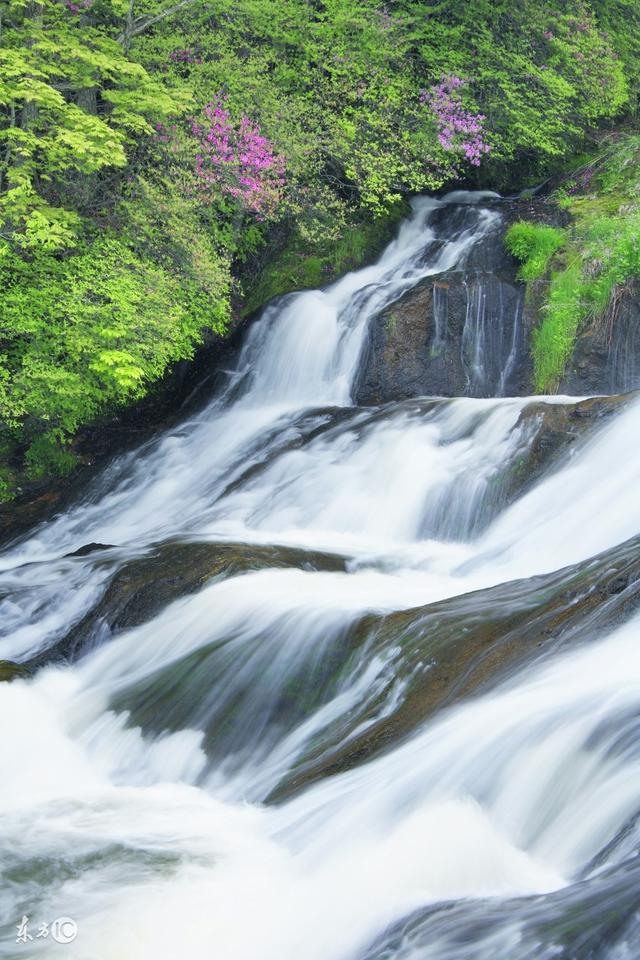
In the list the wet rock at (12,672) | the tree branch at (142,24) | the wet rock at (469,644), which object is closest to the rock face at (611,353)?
the wet rock at (469,644)

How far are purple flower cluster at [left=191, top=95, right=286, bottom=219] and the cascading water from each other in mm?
3429

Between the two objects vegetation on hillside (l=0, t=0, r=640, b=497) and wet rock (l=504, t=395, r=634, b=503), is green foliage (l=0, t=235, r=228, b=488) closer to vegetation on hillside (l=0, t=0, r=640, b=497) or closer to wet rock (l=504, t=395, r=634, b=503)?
vegetation on hillside (l=0, t=0, r=640, b=497)

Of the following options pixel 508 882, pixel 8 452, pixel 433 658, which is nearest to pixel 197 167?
pixel 8 452

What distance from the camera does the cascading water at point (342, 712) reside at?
3721mm

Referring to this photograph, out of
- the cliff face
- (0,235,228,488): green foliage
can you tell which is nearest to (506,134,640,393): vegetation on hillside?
the cliff face

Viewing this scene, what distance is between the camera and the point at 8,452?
12.7m

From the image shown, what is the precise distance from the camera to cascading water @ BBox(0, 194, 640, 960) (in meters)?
3.72

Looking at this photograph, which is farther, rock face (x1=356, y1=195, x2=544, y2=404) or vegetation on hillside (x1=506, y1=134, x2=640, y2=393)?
rock face (x1=356, y1=195, x2=544, y2=404)

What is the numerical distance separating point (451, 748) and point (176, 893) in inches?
52.8

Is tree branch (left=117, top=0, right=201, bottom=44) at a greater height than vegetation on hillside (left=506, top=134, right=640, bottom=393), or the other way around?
tree branch (left=117, top=0, right=201, bottom=44)

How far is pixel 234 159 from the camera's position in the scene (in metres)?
12.1

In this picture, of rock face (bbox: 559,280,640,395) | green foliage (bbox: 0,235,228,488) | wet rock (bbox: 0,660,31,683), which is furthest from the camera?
rock face (bbox: 559,280,640,395)

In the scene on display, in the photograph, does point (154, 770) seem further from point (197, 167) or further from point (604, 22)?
point (604, 22)

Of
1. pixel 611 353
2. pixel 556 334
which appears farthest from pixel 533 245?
pixel 611 353
